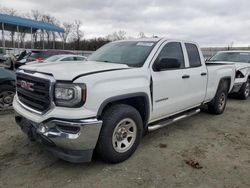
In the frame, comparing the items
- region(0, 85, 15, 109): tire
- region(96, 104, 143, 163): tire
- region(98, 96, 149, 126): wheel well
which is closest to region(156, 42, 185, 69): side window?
region(98, 96, 149, 126): wheel well

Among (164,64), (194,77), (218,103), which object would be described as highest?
(164,64)

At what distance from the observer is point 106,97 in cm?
333

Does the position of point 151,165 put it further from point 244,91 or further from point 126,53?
point 244,91

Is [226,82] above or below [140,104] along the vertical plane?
above

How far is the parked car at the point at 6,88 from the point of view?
6.33 meters

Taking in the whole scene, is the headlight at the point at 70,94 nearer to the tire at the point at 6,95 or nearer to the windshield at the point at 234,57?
the tire at the point at 6,95

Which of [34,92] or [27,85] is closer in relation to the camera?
[34,92]

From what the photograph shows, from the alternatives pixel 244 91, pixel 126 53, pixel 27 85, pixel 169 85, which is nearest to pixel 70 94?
pixel 27 85

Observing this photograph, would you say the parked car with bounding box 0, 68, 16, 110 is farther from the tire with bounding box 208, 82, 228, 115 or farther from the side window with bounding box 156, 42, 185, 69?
the tire with bounding box 208, 82, 228, 115

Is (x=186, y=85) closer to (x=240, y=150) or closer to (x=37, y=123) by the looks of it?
(x=240, y=150)

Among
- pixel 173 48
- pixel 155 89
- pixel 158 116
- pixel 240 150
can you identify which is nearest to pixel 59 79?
pixel 155 89

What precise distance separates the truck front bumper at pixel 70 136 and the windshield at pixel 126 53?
1.41 metres

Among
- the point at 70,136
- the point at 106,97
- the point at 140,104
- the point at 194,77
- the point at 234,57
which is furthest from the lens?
the point at 234,57

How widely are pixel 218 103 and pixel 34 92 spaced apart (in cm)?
494
